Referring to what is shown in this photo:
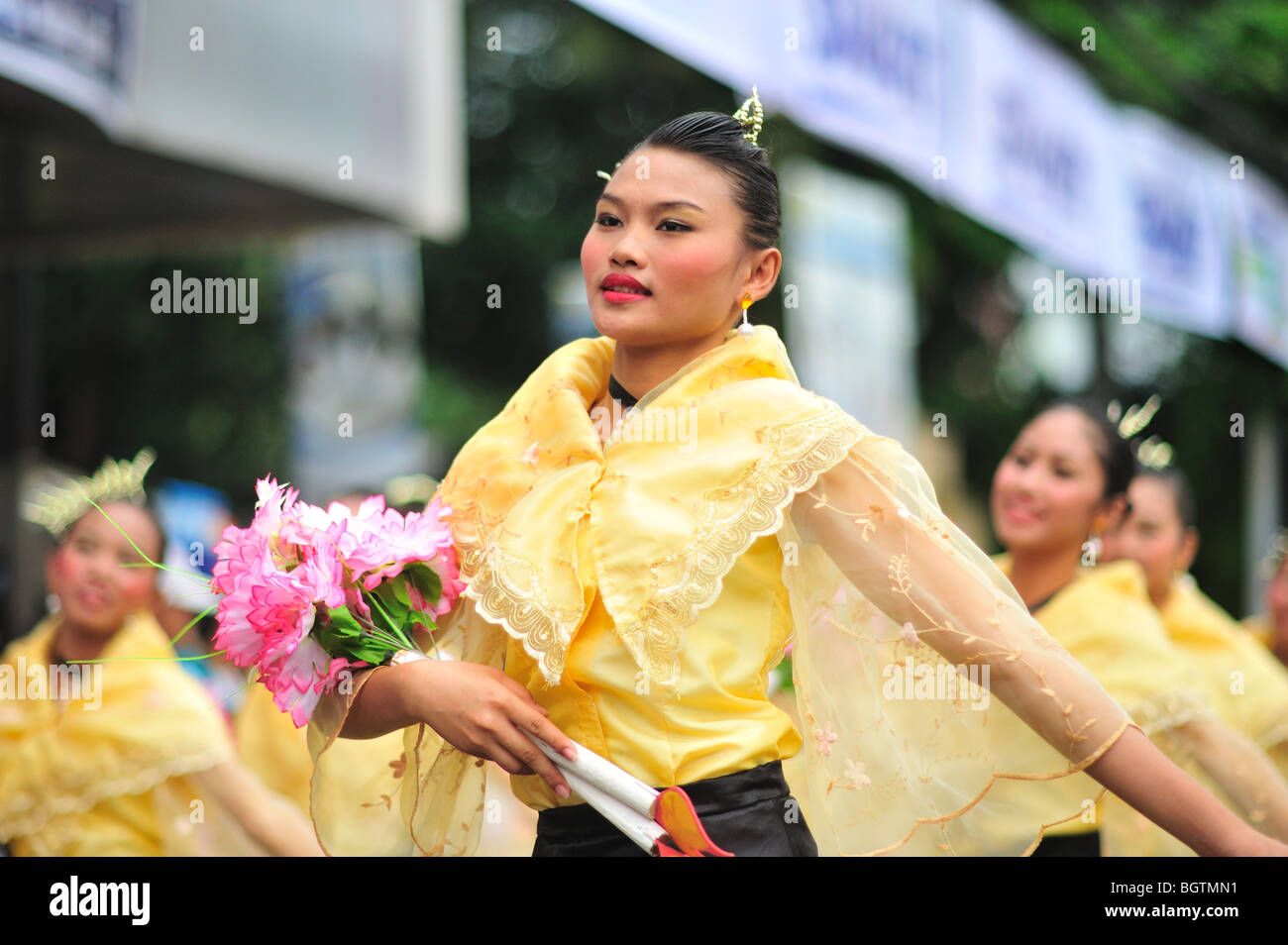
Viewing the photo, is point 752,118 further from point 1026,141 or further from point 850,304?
point 850,304

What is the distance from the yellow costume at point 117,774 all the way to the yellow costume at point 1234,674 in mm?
3391

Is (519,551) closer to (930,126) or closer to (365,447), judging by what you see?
(930,126)

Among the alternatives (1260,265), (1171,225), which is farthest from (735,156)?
(1260,265)

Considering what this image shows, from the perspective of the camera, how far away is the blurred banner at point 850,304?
910 centimetres

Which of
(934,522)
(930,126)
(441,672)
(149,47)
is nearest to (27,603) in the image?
(149,47)

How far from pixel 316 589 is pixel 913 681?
3.35 ft

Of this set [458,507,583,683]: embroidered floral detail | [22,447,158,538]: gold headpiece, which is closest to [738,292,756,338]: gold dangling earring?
[458,507,583,683]: embroidered floral detail

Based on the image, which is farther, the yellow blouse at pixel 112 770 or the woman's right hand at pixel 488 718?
the yellow blouse at pixel 112 770

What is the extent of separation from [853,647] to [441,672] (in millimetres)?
699

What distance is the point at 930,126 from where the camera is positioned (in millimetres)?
6633

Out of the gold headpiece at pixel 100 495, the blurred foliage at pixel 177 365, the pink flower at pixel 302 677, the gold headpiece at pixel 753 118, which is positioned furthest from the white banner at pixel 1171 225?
the blurred foliage at pixel 177 365

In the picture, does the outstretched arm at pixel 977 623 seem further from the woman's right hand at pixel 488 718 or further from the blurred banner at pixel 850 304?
the blurred banner at pixel 850 304

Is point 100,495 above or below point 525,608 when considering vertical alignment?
above

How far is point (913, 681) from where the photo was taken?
8.09 ft
